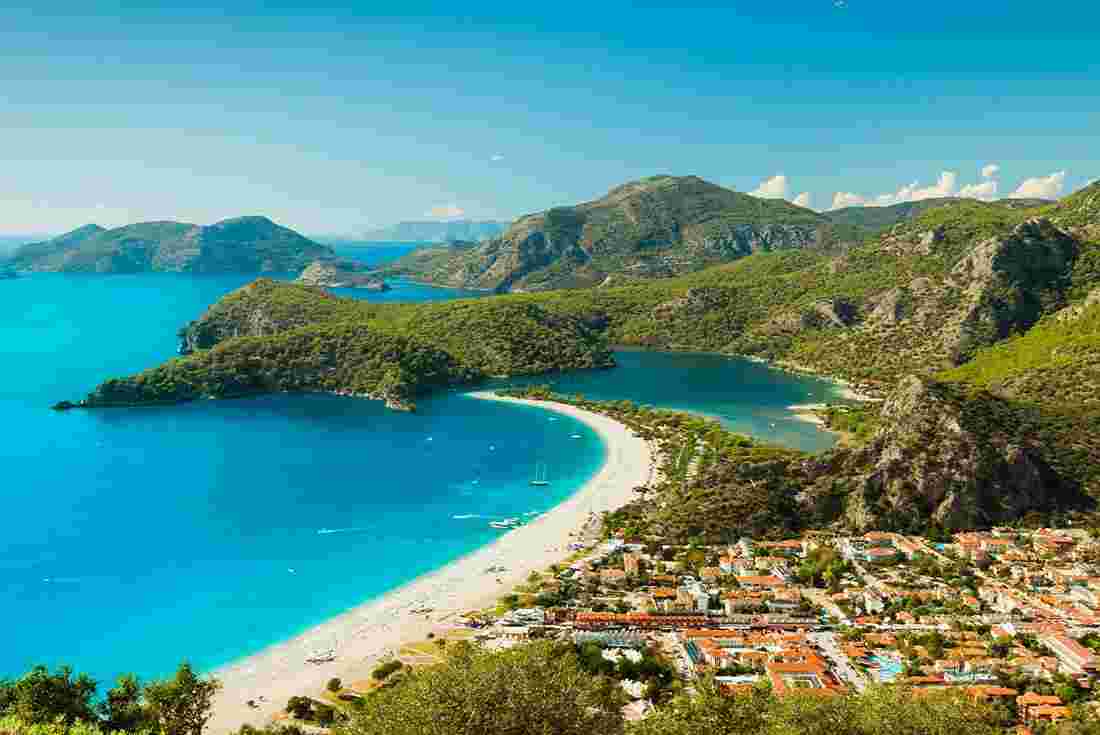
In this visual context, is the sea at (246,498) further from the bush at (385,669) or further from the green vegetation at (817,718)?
the green vegetation at (817,718)

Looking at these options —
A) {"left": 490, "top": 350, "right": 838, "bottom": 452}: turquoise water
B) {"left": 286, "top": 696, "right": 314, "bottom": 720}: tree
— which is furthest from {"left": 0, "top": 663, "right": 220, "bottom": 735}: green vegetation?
{"left": 490, "top": 350, "right": 838, "bottom": 452}: turquoise water

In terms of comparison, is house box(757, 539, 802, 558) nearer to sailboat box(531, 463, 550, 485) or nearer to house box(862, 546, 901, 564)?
house box(862, 546, 901, 564)

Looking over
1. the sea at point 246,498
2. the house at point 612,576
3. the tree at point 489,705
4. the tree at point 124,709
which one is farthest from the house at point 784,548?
the tree at point 124,709

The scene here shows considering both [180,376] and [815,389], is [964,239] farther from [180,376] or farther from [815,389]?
[180,376]

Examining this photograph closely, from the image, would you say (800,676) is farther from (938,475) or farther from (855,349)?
(855,349)

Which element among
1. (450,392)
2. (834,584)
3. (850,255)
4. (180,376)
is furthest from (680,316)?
(834,584)
